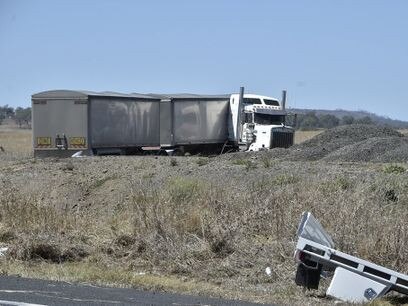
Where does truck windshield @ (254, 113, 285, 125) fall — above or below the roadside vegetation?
above

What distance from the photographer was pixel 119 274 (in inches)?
356

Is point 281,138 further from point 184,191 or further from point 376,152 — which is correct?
point 184,191

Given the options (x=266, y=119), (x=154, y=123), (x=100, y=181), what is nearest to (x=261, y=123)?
(x=266, y=119)

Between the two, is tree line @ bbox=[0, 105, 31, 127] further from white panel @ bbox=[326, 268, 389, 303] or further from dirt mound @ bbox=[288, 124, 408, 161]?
white panel @ bbox=[326, 268, 389, 303]

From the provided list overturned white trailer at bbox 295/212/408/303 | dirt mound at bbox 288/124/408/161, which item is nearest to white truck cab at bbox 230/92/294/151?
dirt mound at bbox 288/124/408/161

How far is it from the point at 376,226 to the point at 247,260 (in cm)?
194

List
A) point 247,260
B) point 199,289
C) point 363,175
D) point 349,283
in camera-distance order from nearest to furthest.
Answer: point 349,283
point 199,289
point 247,260
point 363,175

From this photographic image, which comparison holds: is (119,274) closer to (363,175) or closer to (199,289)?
(199,289)

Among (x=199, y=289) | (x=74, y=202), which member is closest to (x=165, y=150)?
(x=74, y=202)

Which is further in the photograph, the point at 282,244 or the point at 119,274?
the point at 282,244

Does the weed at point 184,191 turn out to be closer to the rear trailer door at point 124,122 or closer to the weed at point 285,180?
the weed at point 285,180

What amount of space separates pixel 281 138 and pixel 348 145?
24.0 ft

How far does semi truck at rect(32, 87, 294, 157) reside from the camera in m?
33.8

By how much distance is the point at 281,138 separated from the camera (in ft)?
125
